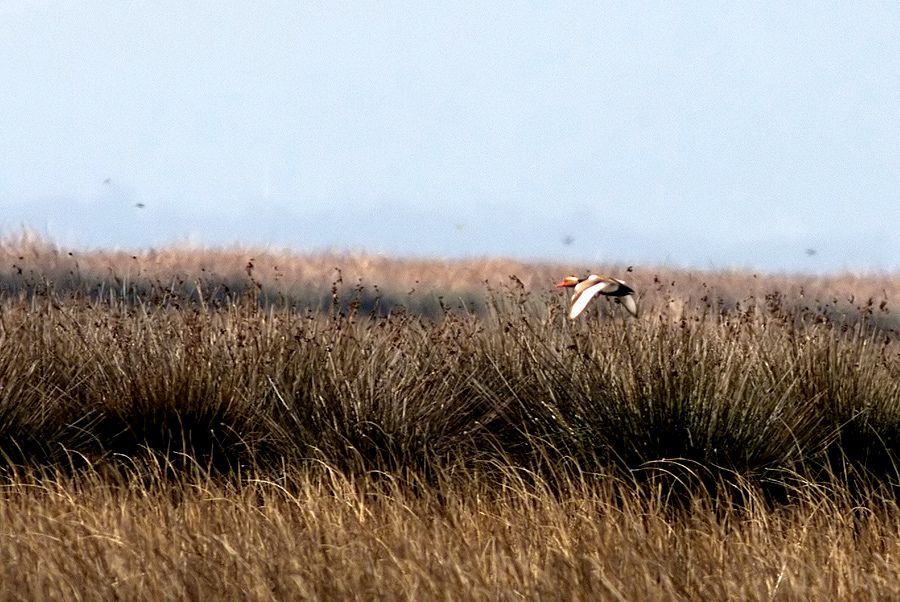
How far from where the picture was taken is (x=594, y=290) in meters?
6.27

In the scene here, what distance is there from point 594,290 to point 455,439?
1.37 m

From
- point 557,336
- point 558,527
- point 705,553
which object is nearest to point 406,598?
point 558,527

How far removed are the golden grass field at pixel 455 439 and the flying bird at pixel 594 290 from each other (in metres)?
0.35

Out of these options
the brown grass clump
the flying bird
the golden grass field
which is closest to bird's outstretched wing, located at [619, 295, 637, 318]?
the flying bird

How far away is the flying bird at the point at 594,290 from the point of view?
20.4 feet

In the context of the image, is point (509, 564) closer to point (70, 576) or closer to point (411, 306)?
point (70, 576)

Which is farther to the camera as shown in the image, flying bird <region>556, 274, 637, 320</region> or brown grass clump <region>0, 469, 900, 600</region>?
flying bird <region>556, 274, 637, 320</region>

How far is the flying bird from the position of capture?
20.4 feet

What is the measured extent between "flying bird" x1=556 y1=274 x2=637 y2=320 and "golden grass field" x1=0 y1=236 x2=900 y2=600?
1.14 ft

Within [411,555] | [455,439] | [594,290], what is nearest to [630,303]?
[594,290]

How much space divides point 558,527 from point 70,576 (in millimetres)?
1971

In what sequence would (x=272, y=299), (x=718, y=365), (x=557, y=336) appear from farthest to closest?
(x=272, y=299) < (x=557, y=336) < (x=718, y=365)

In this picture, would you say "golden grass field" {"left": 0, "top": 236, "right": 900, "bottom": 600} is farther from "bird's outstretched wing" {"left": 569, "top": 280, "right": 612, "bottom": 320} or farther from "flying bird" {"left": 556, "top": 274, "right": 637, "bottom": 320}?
"bird's outstretched wing" {"left": 569, "top": 280, "right": 612, "bottom": 320}

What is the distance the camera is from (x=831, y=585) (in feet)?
15.6
